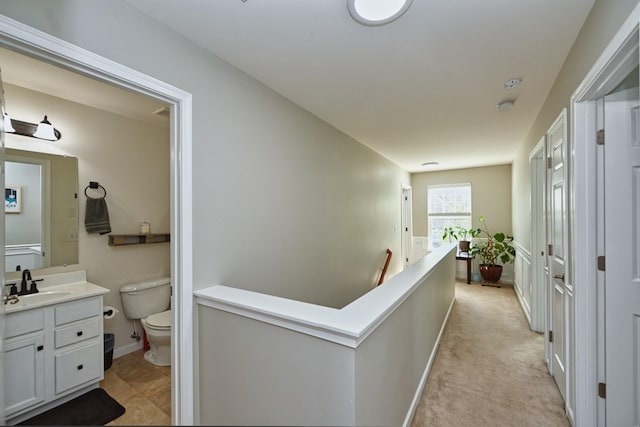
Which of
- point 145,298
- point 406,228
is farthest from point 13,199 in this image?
point 406,228

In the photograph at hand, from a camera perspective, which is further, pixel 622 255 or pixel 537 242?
pixel 537 242

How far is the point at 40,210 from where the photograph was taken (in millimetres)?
2219

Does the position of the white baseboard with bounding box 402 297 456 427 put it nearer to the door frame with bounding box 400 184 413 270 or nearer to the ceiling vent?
the ceiling vent

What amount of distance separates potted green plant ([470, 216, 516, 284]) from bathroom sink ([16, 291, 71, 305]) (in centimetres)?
585

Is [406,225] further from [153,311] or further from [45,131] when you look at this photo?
[45,131]

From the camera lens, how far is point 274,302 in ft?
4.41

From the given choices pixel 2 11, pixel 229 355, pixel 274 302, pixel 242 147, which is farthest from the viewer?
pixel 242 147

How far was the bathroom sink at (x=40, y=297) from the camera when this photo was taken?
6.01ft

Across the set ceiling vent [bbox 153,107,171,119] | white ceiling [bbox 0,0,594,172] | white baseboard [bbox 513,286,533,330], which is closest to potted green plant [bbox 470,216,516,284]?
white baseboard [bbox 513,286,533,330]

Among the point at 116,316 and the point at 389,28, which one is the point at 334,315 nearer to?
the point at 389,28

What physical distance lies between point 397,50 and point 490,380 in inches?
102

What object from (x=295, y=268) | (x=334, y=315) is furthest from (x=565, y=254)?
(x=295, y=268)

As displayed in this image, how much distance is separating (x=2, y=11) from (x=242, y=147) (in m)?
1.16

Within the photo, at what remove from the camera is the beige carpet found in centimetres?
182
